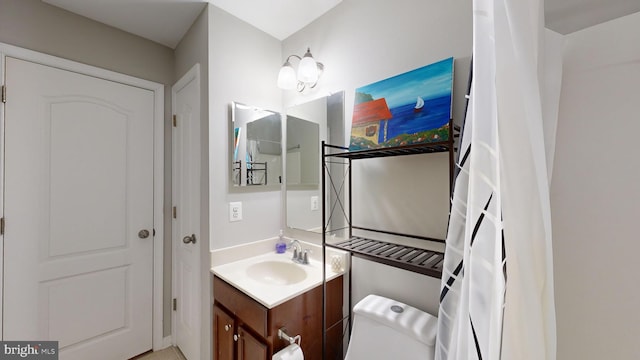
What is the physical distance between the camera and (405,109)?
1019mm

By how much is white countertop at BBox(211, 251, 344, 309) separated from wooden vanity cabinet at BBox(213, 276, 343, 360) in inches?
1.3

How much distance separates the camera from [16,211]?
1.33m

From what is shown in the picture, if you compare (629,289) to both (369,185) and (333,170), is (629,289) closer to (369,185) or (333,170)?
(369,185)

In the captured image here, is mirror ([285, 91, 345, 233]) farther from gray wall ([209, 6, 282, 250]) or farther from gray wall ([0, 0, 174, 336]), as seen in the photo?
gray wall ([0, 0, 174, 336])

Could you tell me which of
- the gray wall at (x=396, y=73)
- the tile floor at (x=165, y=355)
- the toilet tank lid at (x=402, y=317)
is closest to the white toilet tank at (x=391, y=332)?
the toilet tank lid at (x=402, y=317)

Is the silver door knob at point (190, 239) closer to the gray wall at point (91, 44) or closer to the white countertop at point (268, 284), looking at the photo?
the white countertop at point (268, 284)

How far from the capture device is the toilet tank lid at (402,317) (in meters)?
0.83

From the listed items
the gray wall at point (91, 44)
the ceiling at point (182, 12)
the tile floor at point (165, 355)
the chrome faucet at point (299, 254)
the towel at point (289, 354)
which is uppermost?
the ceiling at point (182, 12)

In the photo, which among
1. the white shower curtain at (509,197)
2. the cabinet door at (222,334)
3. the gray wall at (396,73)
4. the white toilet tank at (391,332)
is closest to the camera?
the white shower curtain at (509,197)

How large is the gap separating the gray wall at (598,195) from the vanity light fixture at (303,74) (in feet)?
3.65

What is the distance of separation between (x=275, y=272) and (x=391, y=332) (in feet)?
2.69

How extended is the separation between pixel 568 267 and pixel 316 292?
0.94 metres

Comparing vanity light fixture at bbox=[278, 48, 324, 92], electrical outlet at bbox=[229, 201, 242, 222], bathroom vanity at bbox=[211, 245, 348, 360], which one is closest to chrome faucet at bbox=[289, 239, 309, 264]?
bathroom vanity at bbox=[211, 245, 348, 360]

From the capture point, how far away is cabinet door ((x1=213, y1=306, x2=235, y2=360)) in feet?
3.96
